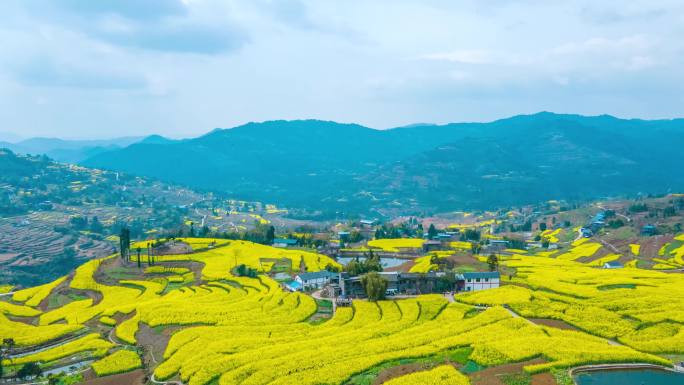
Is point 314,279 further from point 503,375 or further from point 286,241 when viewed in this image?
point 286,241

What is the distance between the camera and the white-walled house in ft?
270

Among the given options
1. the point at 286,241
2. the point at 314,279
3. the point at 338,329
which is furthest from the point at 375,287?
the point at 286,241

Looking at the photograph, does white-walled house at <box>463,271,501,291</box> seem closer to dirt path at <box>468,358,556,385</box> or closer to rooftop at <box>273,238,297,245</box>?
dirt path at <box>468,358,556,385</box>

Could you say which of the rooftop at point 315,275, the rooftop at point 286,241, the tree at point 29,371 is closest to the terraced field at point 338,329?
the tree at point 29,371

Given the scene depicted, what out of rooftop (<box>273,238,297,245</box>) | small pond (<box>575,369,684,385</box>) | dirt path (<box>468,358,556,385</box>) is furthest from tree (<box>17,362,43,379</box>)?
rooftop (<box>273,238,297,245</box>)

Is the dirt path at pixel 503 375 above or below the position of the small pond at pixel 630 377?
above

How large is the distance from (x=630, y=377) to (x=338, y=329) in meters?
30.8

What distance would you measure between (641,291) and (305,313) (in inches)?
1869

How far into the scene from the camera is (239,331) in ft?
209

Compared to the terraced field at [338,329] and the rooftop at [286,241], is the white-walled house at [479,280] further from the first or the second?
the rooftop at [286,241]

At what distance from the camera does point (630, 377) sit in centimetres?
4681

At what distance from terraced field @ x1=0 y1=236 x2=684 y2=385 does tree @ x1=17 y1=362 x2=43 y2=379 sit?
3683 mm

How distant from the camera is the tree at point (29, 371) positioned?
54.4m

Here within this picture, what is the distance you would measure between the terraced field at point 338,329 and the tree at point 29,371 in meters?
3.68
